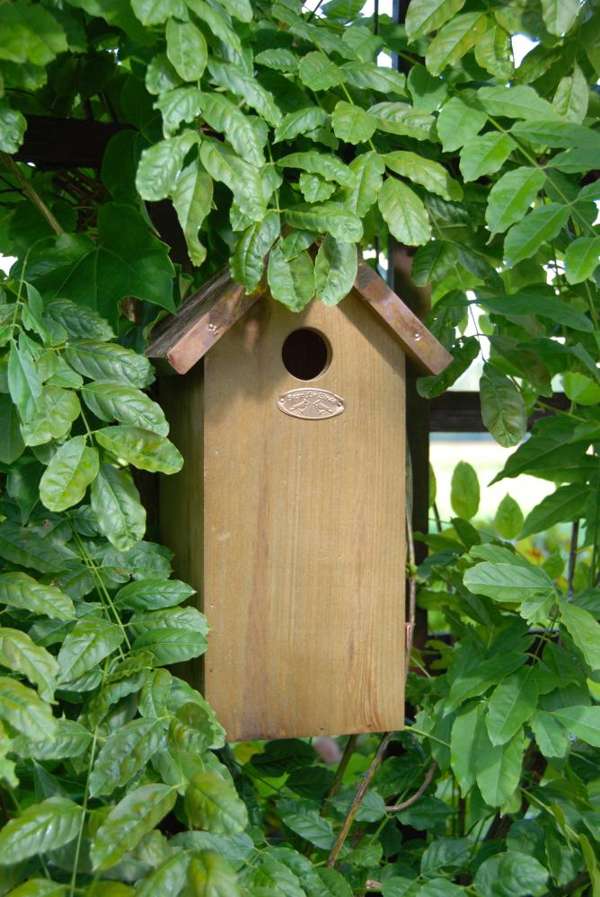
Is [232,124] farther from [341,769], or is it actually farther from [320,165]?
[341,769]

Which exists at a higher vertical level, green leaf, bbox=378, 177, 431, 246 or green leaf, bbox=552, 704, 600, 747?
green leaf, bbox=378, 177, 431, 246

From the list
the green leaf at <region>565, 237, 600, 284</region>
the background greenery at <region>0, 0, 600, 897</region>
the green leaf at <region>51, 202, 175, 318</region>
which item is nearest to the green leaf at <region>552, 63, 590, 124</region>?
the background greenery at <region>0, 0, 600, 897</region>

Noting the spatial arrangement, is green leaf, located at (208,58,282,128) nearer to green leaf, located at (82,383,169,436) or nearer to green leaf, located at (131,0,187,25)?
green leaf, located at (131,0,187,25)

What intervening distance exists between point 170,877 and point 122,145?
81cm

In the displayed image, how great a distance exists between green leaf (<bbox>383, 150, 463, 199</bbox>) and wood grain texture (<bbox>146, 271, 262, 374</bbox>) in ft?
0.72

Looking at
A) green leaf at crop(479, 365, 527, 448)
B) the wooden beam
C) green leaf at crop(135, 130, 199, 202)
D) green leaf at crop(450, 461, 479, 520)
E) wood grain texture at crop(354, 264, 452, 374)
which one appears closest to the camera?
green leaf at crop(135, 130, 199, 202)

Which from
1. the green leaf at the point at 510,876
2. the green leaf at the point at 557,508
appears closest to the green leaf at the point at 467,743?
the green leaf at the point at 510,876

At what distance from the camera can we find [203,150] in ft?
3.34

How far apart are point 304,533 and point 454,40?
61cm

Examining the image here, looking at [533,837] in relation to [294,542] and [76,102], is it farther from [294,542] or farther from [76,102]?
[76,102]

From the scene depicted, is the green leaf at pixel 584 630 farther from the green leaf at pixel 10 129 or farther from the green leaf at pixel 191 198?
the green leaf at pixel 10 129

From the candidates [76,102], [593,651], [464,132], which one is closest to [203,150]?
[464,132]

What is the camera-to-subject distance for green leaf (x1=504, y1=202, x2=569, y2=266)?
115 cm

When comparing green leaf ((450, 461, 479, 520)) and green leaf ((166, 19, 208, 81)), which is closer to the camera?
green leaf ((166, 19, 208, 81))
